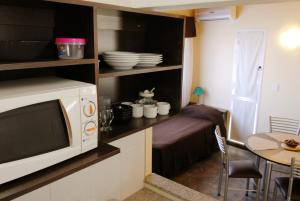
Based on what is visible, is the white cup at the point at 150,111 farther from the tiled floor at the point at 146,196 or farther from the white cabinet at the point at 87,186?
the tiled floor at the point at 146,196

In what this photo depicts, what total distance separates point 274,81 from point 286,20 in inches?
35.3

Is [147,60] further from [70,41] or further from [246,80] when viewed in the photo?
[246,80]

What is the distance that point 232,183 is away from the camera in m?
3.47

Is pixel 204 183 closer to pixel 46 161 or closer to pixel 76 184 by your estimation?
pixel 76 184

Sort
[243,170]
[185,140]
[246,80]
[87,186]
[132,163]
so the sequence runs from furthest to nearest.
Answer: [246,80] → [185,140] → [243,170] → [132,163] → [87,186]

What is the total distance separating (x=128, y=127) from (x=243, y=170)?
6.99ft

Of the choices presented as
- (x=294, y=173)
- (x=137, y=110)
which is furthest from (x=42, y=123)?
(x=294, y=173)

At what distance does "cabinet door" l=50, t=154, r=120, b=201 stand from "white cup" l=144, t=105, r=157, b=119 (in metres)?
0.32

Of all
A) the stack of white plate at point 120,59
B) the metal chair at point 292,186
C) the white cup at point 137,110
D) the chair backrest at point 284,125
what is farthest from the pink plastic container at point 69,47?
the chair backrest at point 284,125

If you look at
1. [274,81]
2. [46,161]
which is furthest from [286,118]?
[46,161]

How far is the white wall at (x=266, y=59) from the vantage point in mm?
3703

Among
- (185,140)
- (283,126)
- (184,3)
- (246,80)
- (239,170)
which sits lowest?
(239,170)

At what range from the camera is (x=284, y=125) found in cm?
369

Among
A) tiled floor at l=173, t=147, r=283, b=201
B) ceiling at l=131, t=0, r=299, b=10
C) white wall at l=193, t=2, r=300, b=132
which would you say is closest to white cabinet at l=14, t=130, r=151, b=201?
ceiling at l=131, t=0, r=299, b=10
